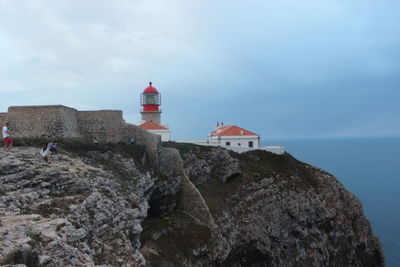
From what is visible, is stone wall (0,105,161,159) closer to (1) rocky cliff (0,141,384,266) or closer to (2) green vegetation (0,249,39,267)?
(1) rocky cliff (0,141,384,266)

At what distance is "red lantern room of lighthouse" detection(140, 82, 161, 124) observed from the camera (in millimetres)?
47641

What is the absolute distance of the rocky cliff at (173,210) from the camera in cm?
1341

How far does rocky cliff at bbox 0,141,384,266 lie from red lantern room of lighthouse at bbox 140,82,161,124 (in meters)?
11.7

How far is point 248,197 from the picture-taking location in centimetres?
3544

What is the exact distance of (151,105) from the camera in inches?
1881

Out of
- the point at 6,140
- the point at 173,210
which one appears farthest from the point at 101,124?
the point at 6,140

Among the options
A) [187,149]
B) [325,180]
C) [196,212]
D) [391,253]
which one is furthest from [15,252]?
[391,253]

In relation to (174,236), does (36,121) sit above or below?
Answer: above

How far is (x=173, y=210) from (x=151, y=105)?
809 inches

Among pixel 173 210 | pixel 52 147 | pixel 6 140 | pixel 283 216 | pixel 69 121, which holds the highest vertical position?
pixel 69 121

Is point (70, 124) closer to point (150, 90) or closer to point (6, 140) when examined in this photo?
point (6, 140)

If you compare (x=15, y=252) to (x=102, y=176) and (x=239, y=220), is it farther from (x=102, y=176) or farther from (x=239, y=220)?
(x=239, y=220)

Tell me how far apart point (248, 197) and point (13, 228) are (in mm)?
26665

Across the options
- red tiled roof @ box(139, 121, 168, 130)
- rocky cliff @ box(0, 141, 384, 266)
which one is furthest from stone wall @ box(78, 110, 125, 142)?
red tiled roof @ box(139, 121, 168, 130)
